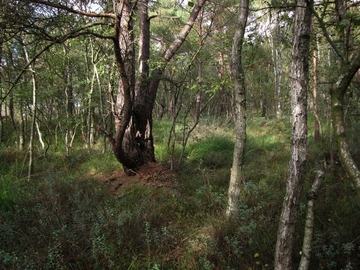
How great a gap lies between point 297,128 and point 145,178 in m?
3.56

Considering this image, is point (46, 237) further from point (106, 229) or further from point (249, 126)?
point (249, 126)

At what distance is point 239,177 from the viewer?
3.47 m

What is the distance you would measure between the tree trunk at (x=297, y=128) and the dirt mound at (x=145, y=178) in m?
2.97

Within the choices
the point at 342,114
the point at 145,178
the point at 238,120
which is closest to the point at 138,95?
the point at 145,178

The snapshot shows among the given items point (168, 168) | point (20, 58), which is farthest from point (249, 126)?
point (20, 58)

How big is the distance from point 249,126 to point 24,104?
324 inches

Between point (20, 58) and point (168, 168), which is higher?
point (20, 58)

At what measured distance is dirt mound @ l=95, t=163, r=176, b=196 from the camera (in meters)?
5.03

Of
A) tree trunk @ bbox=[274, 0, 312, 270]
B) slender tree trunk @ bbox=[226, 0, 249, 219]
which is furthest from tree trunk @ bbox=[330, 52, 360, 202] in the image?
slender tree trunk @ bbox=[226, 0, 249, 219]

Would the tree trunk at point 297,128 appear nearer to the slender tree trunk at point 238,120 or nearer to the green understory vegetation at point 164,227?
the green understory vegetation at point 164,227

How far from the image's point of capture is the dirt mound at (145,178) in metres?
5.03

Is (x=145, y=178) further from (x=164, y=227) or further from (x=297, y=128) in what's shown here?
(x=297, y=128)

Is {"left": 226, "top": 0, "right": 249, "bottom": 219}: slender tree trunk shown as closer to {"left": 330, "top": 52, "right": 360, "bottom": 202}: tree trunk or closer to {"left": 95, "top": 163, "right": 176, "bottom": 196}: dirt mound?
{"left": 330, "top": 52, "right": 360, "bottom": 202}: tree trunk

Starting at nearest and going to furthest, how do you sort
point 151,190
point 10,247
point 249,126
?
point 10,247 → point 151,190 → point 249,126
